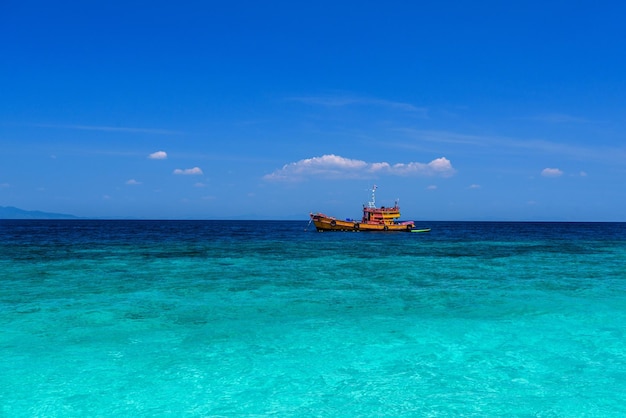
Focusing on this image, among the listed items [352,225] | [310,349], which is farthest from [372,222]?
[310,349]

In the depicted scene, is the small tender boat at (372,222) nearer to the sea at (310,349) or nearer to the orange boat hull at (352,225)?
the orange boat hull at (352,225)

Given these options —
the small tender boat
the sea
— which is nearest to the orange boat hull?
the small tender boat

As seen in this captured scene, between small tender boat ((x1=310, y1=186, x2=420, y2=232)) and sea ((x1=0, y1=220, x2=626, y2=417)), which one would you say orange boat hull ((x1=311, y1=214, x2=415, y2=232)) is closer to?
small tender boat ((x1=310, y1=186, x2=420, y2=232))

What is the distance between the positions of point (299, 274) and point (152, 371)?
51.6 feet

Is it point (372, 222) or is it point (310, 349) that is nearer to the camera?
point (310, 349)

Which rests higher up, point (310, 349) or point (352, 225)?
point (352, 225)

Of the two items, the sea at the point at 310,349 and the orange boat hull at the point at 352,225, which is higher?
the orange boat hull at the point at 352,225

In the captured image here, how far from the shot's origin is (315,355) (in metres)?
10.1

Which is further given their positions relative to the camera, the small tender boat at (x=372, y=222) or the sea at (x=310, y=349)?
the small tender boat at (x=372, y=222)

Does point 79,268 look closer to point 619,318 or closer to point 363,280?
point 363,280

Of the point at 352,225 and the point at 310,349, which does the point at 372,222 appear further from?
the point at 310,349

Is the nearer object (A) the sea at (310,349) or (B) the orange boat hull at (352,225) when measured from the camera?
(A) the sea at (310,349)

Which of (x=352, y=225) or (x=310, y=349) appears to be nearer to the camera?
(x=310, y=349)

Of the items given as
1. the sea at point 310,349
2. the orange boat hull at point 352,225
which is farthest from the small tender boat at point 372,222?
the sea at point 310,349
